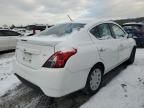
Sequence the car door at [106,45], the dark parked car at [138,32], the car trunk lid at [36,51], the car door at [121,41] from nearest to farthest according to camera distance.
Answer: the car trunk lid at [36,51]
the car door at [106,45]
the car door at [121,41]
the dark parked car at [138,32]

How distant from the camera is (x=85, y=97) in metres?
3.93

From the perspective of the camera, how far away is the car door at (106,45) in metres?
3.98

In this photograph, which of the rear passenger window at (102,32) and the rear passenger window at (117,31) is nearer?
the rear passenger window at (102,32)

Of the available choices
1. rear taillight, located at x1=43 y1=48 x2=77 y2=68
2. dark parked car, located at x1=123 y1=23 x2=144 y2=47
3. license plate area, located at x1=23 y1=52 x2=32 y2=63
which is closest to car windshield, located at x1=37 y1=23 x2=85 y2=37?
license plate area, located at x1=23 y1=52 x2=32 y2=63

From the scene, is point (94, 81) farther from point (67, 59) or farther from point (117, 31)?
point (117, 31)

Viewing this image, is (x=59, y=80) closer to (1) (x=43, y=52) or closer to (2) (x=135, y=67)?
(1) (x=43, y=52)

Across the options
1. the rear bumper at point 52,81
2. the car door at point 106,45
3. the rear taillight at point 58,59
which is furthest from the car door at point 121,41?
the rear bumper at point 52,81

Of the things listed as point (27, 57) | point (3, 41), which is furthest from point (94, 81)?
point (3, 41)


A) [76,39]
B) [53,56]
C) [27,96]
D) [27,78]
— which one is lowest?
[27,96]

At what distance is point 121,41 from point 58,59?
2521 millimetres

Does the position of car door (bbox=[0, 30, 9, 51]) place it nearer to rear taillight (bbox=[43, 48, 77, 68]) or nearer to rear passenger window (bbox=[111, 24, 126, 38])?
rear passenger window (bbox=[111, 24, 126, 38])

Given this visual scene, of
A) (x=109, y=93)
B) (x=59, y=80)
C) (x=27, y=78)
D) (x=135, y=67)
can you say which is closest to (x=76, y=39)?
(x=59, y=80)

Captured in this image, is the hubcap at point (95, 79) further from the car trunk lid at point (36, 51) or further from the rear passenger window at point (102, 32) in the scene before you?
the car trunk lid at point (36, 51)

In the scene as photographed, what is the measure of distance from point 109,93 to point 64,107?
107cm
